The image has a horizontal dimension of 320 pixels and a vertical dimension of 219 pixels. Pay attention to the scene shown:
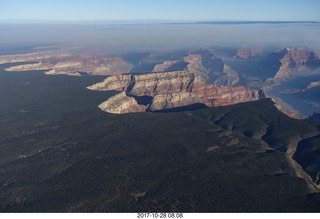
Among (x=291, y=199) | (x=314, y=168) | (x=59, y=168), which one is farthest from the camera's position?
(x=314, y=168)

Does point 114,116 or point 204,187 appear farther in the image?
point 114,116

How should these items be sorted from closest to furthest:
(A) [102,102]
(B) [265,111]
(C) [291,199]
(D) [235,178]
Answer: (C) [291,199] < (D) [235,178] < (B) [265,111] < (A) [102,102]

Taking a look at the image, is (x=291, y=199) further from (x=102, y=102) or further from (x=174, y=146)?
(x=102, y=102)

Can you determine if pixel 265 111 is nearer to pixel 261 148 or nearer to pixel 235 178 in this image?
pixel 261 148

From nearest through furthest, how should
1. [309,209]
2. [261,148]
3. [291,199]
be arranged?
[309,209], [291,199], [261,148]

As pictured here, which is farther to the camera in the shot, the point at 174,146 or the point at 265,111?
the point at 265,111

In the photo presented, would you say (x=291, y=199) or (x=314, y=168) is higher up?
(x=291, y=199)

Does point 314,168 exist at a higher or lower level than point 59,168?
lower

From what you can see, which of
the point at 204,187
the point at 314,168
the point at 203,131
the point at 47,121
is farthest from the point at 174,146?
the point at 47,121

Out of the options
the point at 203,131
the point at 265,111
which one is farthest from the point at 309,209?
the point at 265,111
